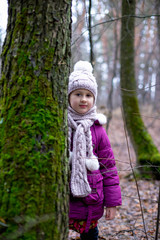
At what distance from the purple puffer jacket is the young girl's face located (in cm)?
21

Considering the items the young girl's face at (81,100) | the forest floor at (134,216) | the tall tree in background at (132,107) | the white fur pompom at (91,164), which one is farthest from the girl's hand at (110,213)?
the tall tree in background at (132,107)

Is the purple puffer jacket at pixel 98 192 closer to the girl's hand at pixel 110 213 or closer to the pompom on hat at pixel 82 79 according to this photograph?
Result: the girl's hand at pixel 110 213

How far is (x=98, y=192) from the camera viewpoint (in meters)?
1.96

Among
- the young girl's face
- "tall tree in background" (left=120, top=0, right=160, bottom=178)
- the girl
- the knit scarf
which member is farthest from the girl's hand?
"tall tree in background" (left=120, top=0, right=160, bottom=178)

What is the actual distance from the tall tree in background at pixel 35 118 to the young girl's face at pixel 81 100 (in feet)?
2.05

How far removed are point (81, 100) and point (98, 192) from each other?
96 centimetres

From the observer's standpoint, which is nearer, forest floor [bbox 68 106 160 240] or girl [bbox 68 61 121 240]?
girl [bbox 68 61 121 240]

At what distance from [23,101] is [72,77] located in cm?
97

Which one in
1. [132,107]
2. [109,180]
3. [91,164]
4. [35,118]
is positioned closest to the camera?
[35,118]

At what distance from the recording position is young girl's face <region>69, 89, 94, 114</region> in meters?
2.09

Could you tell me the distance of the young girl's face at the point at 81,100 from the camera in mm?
2094

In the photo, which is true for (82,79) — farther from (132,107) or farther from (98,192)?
(132,107)

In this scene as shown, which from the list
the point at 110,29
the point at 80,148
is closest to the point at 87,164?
the point at 80,148

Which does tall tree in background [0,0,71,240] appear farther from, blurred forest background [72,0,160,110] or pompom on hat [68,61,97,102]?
blurred forest background [72,0,160,110]
